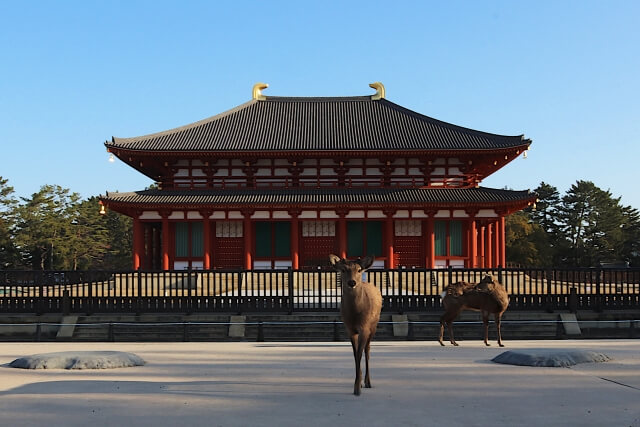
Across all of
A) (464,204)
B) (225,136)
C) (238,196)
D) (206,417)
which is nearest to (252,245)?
(238,196)

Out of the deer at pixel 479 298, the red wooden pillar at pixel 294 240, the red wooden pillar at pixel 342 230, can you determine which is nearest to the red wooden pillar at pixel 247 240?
the red wooden pillar at pixel 294 240

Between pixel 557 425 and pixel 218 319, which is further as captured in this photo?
pixel 218 319

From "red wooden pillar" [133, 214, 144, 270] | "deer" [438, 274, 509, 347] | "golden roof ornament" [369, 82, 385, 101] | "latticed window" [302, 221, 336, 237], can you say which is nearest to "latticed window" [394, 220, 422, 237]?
"latticed window" [302, 221, 336, 237]

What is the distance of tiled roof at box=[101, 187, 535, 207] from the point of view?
1208 inches

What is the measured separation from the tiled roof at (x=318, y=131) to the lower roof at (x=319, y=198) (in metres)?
2.48

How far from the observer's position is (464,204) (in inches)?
1204

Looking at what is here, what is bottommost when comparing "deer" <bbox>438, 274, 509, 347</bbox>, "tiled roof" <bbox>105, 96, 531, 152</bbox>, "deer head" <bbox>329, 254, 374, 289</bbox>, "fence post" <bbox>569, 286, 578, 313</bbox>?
"fence post" <bbox>569, 286, 578, 313</bbox>

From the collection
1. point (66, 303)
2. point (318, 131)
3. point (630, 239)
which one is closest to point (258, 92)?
point (318, 131)

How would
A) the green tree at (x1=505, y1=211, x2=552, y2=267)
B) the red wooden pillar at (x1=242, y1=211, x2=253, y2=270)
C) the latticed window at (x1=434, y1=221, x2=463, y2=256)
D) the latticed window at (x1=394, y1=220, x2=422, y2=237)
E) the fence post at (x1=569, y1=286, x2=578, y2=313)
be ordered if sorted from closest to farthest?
the fence post at (x1=569, y1=286, x2=578, y2=313), the red wooden pillar at (x1=242, y1=211, x2=253, y2=270), the latticed window at (x1=434, y1=221, x2=463, y2=256), the latticed window at (x1=394, y1=220, x2=422, y2=237), the green tree at (x1=505, y1=211, x2=552, y2=267)

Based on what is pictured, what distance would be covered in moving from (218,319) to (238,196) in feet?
51.0

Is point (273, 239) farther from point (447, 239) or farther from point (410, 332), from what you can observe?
point (410, 332)

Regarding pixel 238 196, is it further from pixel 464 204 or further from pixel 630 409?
pixel 630 409

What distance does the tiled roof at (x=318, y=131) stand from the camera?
32.6m

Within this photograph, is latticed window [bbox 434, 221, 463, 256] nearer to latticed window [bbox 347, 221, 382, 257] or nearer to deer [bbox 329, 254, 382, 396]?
latticed window [bbox 347, 221, 382, 257]
